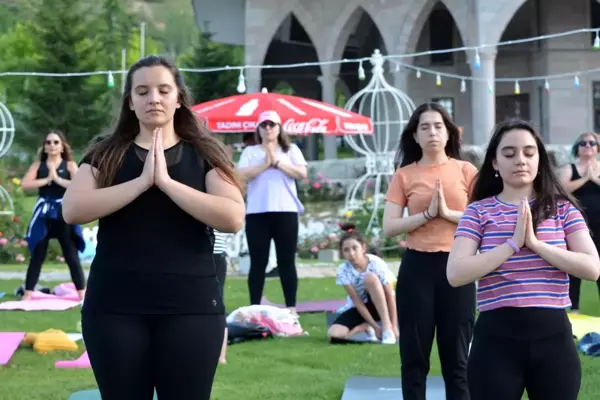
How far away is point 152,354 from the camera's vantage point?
3.35 m

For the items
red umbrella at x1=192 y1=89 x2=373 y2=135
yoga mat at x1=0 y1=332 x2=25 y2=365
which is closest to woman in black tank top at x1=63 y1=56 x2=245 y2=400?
yoga mat at x1=0 y1=332 x2=25 y2=365

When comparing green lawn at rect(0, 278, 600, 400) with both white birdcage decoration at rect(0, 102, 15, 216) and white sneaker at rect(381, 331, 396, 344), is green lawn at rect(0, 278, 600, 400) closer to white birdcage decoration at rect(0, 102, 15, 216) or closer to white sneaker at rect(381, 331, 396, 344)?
white sneaker at rect(381, 331, 396, 344)

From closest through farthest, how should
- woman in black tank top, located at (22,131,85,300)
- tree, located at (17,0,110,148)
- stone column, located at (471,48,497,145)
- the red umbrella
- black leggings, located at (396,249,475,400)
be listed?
black leggings, located at (396,249,475,400) < woman in black tank top, located at (22,131,85,300) < the red umbrella < stone column, located at (471,48,497,145) < tree, located at (17,0,110,148)

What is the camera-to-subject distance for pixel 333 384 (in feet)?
22.6

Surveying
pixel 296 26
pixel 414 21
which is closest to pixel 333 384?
pixel 414 21

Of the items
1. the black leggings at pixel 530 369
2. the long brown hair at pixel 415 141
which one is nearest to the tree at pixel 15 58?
the long brown hair at pixel 415 141

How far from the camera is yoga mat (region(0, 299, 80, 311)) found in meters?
10.9

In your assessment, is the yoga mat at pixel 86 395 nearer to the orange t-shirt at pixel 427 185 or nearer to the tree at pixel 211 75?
the orange t-shirt at pixel 427 185

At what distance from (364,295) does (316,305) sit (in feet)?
8.27

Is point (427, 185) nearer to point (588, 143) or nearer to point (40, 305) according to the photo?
point (588, 143)

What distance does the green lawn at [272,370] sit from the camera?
6602mm

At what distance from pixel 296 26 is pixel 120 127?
3745 centimetres

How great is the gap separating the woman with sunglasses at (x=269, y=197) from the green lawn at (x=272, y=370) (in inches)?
32.4

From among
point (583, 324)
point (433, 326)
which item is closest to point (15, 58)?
point (583, 324)
